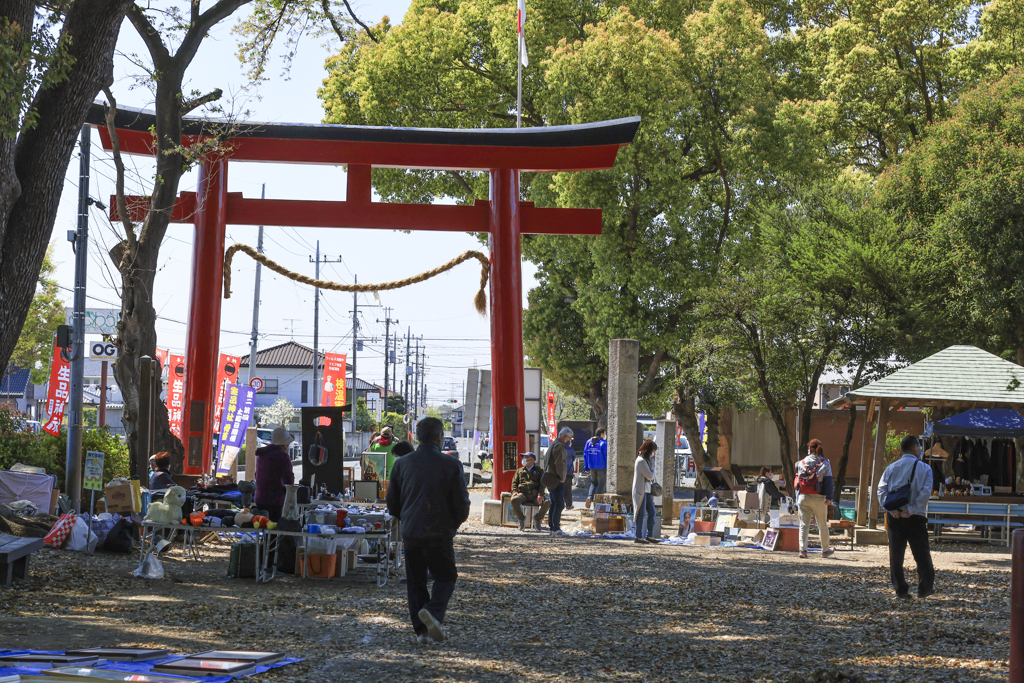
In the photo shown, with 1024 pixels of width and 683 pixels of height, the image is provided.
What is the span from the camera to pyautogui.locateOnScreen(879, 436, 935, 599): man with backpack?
967 cm

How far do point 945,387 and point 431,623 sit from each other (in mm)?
12016

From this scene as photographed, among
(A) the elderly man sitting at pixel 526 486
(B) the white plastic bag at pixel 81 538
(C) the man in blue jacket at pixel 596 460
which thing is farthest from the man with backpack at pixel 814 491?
(B) the white plastic bag at pixel 81 538

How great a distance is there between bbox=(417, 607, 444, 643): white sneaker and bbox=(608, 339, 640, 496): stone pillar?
35.8 feet

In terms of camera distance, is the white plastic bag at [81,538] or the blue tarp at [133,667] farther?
the white plastic bag at [81,538]

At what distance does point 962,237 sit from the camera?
19234 mm

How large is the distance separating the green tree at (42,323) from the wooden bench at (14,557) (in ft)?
84.5

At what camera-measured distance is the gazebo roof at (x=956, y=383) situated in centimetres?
1586

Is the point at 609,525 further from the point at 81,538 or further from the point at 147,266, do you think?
the point at 147,266

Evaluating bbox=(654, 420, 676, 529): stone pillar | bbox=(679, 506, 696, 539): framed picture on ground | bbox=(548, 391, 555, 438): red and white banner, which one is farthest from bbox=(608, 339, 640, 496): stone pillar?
bbox=(548, 391, 555, 438): red and white banner

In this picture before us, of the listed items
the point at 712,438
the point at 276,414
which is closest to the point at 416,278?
the point at 712,438

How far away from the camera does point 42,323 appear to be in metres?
34.1

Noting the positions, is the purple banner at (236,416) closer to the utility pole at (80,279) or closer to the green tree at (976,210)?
the utility pole at (80,279)

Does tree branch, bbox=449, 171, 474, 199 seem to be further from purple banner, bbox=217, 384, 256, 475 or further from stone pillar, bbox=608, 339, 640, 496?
stone pillar, bbox=608, 339, 640, 496

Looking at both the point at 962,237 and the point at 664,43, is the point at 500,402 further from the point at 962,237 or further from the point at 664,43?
the point at 664,43
